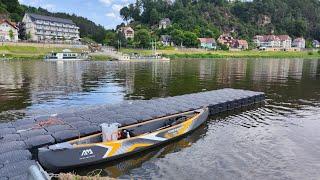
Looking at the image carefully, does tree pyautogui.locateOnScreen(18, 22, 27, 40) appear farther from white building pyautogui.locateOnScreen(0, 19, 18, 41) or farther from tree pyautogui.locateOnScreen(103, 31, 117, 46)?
tree pyautogui.locateOnScreen(103, 31, 117, 46)

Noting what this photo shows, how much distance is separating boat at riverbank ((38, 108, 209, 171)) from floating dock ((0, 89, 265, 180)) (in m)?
1.13

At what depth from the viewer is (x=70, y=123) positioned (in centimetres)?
2505

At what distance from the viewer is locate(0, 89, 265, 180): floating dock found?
1794 cm

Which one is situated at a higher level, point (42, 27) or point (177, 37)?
point (42, 27)

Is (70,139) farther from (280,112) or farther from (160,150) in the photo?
(280,112)

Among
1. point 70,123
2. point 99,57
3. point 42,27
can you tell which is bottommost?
point 70,123

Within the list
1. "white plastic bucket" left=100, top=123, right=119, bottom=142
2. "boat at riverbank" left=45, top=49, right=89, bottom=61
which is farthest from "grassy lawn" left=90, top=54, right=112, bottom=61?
"white plastic bucket" left=100, top=123, right=119, bottom=142

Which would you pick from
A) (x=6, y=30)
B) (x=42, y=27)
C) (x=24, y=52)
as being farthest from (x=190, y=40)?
(x=6, y=30)

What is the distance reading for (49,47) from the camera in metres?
154

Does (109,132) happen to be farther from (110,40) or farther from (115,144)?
(110,40)

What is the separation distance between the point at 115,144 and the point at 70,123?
19.0ft

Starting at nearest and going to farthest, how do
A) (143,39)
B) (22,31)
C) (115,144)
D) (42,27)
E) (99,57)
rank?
(115,144)
(99,57)
(143,39)
(22,31)
(42,27)

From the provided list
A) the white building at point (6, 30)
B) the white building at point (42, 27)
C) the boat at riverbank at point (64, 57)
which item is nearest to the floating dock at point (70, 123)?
the boat at riverbank at point (64, 57)

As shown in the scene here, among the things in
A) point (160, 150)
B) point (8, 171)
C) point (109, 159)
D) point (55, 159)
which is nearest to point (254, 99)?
point (160, 150)
